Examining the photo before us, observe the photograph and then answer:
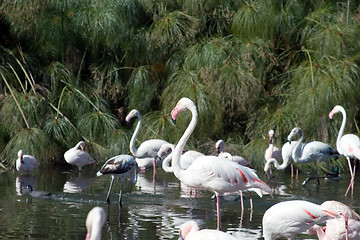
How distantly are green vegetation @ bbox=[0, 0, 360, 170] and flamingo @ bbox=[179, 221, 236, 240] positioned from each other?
245 inches

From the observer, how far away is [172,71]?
11.9 metres

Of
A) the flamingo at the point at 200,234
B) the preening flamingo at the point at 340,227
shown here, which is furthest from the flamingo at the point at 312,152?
the flamingo at the point at 200,234

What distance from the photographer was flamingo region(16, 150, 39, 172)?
9758 mm

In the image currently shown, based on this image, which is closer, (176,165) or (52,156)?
(176,165)

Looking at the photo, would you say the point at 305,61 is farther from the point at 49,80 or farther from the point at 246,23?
the point at 49,80

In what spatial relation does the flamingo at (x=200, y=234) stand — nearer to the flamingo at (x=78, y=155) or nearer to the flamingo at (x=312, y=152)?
the flamingo at (x=312, y=152)

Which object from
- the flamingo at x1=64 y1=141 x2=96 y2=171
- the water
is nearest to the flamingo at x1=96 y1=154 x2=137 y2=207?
the water

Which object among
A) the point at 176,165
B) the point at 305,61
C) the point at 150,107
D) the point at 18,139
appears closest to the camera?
the point at 176,165

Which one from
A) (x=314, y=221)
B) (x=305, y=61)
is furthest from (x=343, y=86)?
(x=314, y=221)

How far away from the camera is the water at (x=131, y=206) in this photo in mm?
5926

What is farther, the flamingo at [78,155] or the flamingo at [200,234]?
the flamingo at [78,155]

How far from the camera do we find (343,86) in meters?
10.5

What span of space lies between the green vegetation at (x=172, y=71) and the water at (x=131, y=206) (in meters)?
1.04

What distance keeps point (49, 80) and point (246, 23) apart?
12.5 feet
